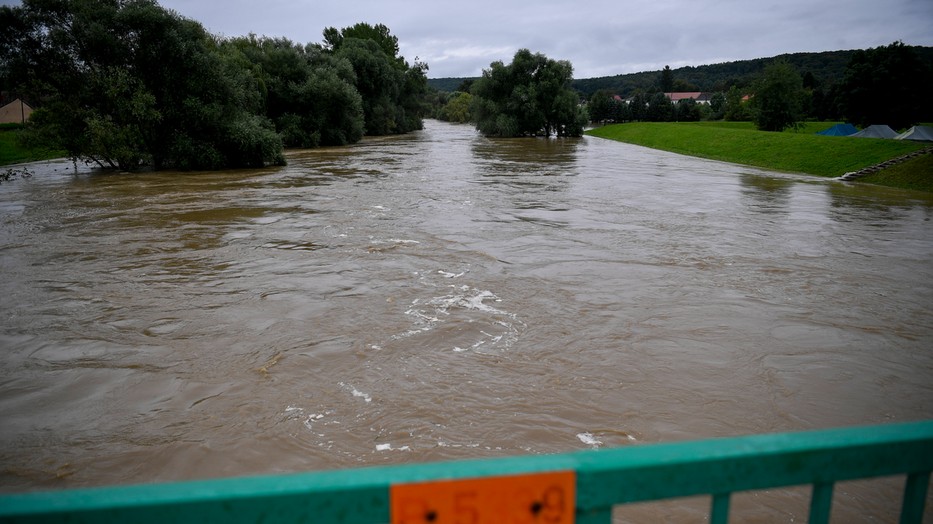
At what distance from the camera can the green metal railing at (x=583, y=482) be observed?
47.8 inches

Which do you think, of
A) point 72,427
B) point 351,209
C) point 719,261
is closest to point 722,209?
point 719,261

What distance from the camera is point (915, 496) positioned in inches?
60.8

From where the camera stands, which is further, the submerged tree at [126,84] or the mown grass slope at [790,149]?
the mown grass slope at [790,149]

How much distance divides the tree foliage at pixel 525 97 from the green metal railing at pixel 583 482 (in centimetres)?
6407

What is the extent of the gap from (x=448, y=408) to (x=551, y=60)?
64756 mm

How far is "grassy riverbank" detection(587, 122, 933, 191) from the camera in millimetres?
27078

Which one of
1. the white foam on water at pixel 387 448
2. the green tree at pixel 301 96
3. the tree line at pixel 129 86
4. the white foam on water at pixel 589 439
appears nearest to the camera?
the white foam on water at pixel 387 448

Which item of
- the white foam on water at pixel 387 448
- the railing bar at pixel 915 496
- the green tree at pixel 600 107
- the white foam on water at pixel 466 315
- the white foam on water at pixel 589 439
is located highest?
the green tree at pixel 600 107

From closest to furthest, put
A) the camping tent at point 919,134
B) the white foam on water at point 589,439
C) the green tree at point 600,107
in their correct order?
the white foam on water at point 589,439 → the camping tent at point 919,134 → the green tree at point 600,107

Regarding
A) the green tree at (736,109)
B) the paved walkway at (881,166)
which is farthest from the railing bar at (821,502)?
the green tree at (736,109)

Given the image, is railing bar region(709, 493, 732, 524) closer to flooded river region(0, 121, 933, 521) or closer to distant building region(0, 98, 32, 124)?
flooded river region(0, 121, 933, 521)

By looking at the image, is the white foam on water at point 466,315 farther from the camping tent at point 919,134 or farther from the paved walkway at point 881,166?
the camping tent at point 919,134

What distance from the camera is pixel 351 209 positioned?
56.9ft

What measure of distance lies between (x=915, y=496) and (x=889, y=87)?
2764 inches
